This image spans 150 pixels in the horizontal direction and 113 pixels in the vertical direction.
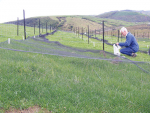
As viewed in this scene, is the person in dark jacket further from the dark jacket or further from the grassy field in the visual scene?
the grassy field

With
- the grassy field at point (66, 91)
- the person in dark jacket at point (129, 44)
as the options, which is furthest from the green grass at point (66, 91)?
the person in dark jacket at point (129, 44)

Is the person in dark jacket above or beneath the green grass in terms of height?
above

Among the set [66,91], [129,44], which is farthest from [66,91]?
[129,44]

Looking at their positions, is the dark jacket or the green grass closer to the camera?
the green grass

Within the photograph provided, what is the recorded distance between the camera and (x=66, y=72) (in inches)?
266

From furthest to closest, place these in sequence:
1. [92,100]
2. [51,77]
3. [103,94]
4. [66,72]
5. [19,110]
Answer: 1. [66,72]
2. [51,77]
3. [103,94]
4. [92,100]
5. [19,110]

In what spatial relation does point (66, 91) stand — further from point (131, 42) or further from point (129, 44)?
point (131, 42)

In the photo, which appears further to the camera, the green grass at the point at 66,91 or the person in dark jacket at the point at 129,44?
the person in dark jacket at the point at 129,44

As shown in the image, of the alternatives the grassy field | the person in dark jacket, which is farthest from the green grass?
the person in dark jacket

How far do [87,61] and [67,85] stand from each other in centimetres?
355

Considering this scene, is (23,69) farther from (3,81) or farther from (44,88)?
(44,88)

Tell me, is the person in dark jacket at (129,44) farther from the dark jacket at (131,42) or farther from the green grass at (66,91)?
the green grass at (66,91)

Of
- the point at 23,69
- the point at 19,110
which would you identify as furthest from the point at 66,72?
the point at 19,110

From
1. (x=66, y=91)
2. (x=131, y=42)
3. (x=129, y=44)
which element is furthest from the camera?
(x=131, y=42)
